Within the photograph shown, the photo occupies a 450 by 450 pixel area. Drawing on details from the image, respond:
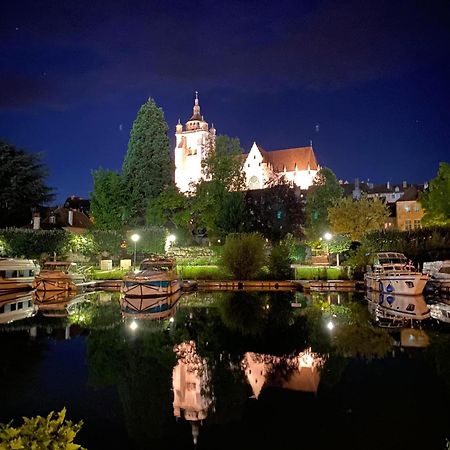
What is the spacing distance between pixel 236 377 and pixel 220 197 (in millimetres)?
44819

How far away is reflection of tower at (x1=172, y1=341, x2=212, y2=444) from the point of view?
8215mm

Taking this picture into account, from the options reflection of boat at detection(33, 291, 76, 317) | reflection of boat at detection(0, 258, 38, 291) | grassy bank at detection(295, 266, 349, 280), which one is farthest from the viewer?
grassy bank at detection(295, 266, 349, 280)

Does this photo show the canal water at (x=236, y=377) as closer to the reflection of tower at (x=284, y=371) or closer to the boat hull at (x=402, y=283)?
the reflection of tower at (x=284, y=371)

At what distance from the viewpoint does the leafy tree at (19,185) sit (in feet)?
163

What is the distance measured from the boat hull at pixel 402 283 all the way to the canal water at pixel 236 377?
5577 millimetres

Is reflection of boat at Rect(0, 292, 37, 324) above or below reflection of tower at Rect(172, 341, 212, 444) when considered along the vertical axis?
above

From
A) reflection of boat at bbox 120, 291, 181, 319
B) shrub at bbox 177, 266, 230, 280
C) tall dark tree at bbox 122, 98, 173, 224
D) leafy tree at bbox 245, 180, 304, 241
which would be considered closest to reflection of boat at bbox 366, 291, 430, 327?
reflection of boat at bbox 120, 291, 181, 319

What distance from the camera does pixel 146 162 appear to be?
201 ft

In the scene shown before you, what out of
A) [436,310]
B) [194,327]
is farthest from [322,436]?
[436,310]

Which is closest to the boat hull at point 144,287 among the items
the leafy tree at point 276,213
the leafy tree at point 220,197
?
the leafy tree at point 220,197

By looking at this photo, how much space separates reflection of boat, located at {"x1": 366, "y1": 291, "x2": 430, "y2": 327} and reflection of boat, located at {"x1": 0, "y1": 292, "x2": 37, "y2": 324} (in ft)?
46.7

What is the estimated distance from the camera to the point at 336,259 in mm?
44312

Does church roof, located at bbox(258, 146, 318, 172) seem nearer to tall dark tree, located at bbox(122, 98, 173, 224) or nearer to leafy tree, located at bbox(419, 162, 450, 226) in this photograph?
tall dark tree, located at bbox(122, 98, 173, 224)

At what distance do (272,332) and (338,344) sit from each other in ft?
9.47
